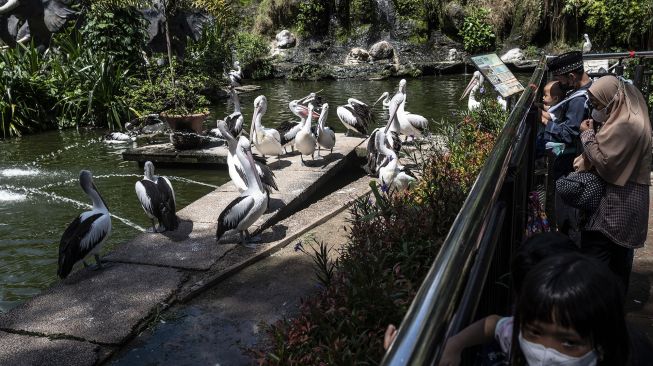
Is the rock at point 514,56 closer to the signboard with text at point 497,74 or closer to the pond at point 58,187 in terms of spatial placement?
the pond at point 58,187

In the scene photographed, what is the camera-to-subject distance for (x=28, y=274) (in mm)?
6191

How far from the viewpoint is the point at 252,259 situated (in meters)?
5.38

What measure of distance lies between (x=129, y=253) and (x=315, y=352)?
3433 mm

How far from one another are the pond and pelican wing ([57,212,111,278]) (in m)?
0.83

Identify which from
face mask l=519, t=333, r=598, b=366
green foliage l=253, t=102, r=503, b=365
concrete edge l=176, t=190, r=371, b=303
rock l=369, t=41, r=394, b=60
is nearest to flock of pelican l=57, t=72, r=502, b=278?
concrete edge l=176, t=190, r=371, b=303

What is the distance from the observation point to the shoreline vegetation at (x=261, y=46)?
1390 cm

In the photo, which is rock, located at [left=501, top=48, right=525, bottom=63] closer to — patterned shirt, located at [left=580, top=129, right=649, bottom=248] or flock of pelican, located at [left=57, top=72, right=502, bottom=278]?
flock of pelican, located at [left=57, top=72, right=502, bottom=278]

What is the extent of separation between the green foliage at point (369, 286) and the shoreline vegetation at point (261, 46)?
7.78 meters

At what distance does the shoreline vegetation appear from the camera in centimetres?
1390

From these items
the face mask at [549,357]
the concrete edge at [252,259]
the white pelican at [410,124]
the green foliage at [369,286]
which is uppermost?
the face mask at [549,357]

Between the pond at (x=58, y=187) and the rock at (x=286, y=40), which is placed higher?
the rock at (x=286, y=40)

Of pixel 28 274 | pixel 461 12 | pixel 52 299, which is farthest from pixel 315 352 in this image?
pixel 461 12

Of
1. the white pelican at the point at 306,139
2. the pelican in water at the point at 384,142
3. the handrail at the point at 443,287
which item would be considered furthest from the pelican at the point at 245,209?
the handrail at the point at 443,287

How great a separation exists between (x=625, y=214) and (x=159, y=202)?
460cm
